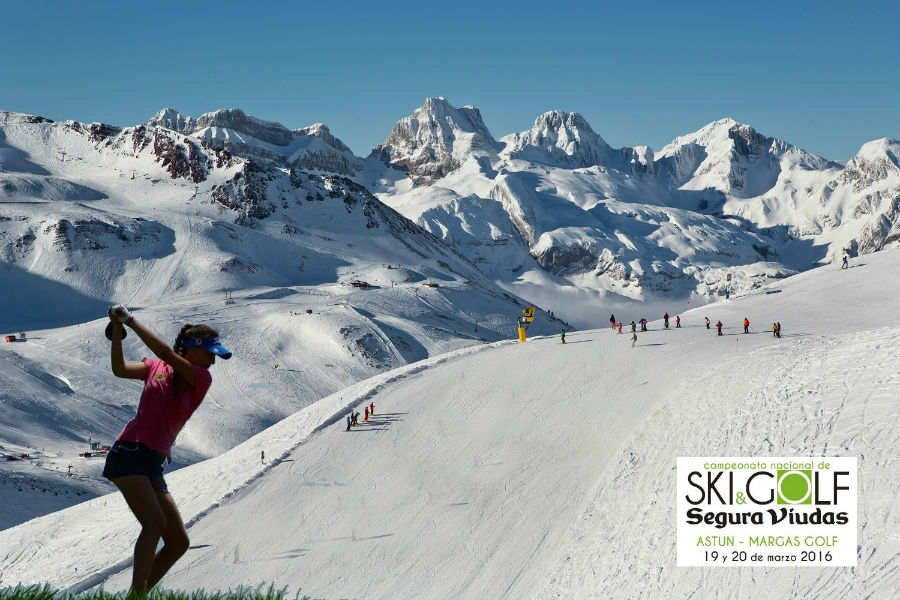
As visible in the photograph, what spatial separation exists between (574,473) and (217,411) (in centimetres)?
5664

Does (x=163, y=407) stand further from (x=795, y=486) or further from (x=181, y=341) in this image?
(x=795, y=486)

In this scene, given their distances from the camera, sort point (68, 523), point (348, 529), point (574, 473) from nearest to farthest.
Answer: point (348, 529) < point (574, 473) < point (68, 523)

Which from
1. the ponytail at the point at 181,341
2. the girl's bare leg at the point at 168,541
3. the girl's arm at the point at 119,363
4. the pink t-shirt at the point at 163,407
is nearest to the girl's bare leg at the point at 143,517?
the girl's bare leg at the point at 168,541

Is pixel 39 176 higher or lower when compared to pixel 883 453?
higher

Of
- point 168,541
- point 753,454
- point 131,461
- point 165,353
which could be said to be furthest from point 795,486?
point 165,353

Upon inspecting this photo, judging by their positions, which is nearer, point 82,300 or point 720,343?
point 720,343

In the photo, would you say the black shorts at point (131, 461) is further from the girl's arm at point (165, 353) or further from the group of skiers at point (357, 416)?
the group of skiers at point (357, 416)

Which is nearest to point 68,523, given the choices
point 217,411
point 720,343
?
point 720,343

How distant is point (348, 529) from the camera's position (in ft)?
78.3

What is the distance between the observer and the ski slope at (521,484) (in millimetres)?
18766

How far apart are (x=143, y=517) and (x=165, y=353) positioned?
1.55 meters

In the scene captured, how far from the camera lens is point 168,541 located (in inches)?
266

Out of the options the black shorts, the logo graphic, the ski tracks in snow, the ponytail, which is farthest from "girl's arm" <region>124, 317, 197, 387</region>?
the logo graphic

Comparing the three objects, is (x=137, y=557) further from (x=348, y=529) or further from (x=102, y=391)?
(x=102, y=391)
